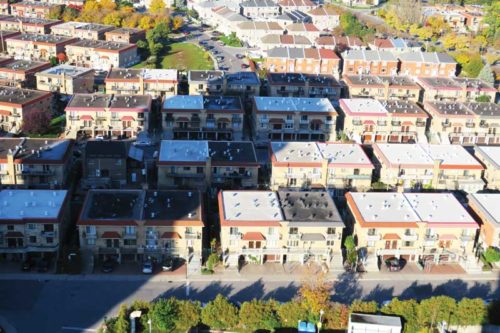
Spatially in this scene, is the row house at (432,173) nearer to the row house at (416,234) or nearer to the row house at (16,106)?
the row house at (416,234)

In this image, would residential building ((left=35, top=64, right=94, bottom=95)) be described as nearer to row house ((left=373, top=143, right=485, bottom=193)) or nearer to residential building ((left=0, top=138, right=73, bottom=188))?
residential building ((left=0, top=138, right=73, bottom=188))

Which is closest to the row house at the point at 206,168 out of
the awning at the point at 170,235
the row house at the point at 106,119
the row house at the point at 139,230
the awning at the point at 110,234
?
the row house at the point at 139,230

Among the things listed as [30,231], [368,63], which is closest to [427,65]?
[368,63]

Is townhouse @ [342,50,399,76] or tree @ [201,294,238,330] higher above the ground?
townhouse @ [342,50,399,76]

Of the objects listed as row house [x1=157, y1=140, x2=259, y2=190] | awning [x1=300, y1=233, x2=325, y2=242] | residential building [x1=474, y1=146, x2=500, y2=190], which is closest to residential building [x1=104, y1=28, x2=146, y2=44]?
row house [x1=157, y1=140, x2=259, y2=190]

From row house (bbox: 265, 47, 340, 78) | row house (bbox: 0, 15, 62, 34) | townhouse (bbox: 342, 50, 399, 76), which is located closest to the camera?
row house (bbox: 265, 47, 340, 78)

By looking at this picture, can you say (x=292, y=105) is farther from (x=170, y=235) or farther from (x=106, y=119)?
(x=170, y=235)
